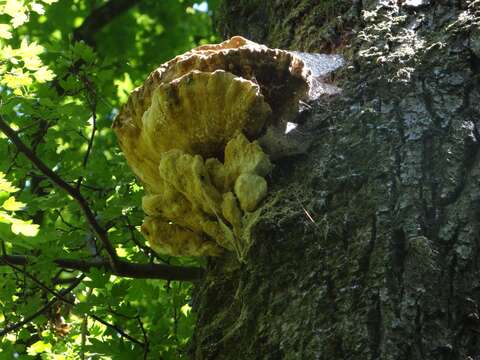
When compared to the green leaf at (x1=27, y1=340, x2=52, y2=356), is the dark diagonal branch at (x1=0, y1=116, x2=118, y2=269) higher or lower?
higher

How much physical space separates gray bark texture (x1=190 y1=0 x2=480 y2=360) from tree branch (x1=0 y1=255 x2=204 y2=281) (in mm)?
882

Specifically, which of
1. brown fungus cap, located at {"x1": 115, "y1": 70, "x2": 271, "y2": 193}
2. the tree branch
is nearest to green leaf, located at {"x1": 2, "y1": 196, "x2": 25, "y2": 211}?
the tree branch

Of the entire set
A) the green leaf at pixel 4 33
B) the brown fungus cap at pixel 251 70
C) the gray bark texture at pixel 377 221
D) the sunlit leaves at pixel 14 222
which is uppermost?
the green leaf at pixel 4 33

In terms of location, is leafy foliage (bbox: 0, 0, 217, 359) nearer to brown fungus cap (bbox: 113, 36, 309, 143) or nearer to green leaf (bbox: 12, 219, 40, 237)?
green leaf (bbox: 12, 219, 40, 237)

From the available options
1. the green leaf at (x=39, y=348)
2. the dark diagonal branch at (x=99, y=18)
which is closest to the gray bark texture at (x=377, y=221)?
the green leaf at (x=39, y=348)

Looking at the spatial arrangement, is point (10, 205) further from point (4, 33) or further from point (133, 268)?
point (4, 33)

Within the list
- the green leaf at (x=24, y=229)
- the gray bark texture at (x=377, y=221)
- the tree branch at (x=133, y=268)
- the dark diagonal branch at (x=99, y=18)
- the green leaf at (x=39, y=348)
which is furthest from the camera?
the dark diagonal branch at (x=99, y=18)

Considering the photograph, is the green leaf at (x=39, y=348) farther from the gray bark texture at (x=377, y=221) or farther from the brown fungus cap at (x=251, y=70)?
the brown fungus cap at (x=251, y=70)

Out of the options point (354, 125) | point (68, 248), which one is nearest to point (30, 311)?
point (68, 248)

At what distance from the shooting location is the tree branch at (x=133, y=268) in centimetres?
321

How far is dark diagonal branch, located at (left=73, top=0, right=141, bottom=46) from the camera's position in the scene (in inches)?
265

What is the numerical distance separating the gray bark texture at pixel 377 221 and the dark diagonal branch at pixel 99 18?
4.78 metres

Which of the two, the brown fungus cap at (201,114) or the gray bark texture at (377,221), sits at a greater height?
the brown fungus cap at (201,114)

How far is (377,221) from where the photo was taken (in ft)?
5.95
